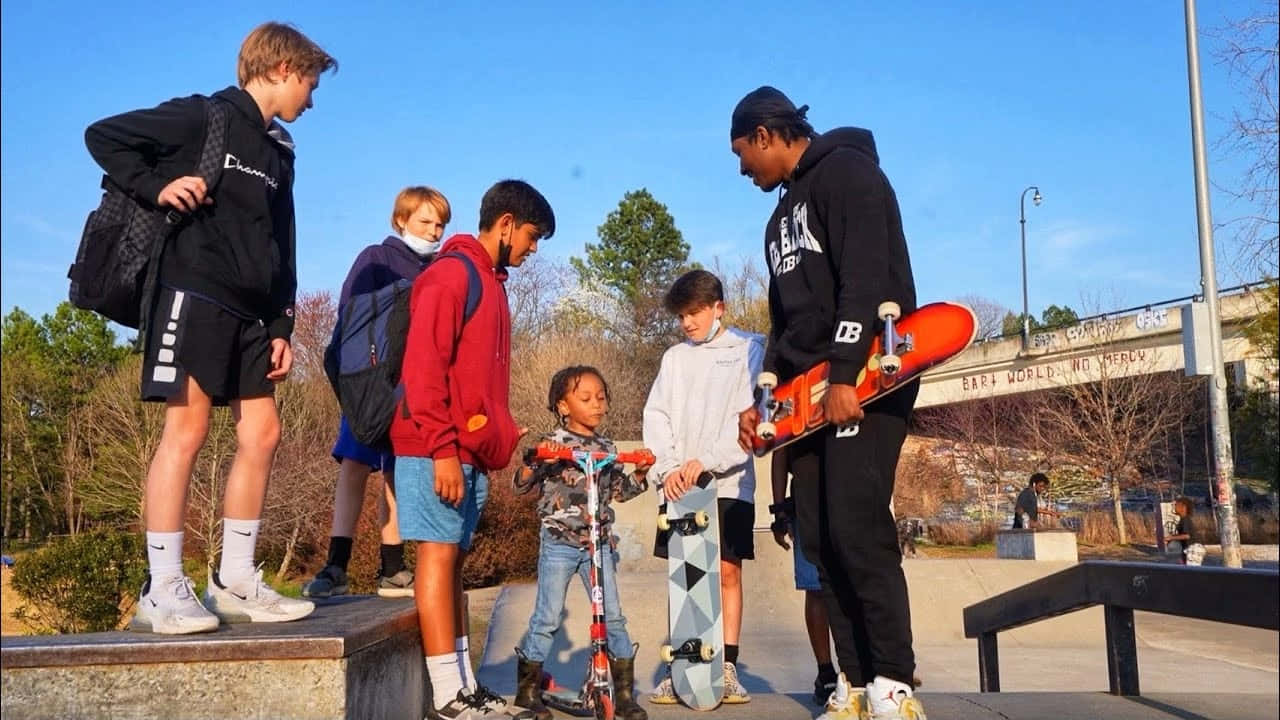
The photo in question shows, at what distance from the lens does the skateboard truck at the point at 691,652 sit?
4.55 m

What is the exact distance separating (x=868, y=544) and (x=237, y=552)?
220 centimetres

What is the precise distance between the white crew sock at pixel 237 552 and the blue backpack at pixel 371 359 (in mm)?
761

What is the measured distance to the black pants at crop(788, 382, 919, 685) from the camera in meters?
3.29

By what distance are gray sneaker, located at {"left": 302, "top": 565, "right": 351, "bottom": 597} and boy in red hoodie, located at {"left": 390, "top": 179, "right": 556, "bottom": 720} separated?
42.0 inches

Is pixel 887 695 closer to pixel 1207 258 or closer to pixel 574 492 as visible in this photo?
pixel 574 492

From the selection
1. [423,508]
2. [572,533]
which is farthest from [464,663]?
[572,533]

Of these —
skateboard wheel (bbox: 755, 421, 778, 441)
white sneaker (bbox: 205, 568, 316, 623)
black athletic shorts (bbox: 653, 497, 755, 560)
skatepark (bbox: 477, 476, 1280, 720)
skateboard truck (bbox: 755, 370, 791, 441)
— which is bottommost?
skatepark (bbox: 477, 476, 1280, 720)

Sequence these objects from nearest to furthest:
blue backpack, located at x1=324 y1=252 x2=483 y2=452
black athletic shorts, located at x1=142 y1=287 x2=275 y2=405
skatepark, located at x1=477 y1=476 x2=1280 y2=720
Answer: black athletic shorts, located at x1=142 y1=287 x2=275 y2=405 < skatepark, located at x1=477 y1=476 x2=1280 y2=720 < blue backpack, located at x1=324 y1=252 x2=483 y2=452

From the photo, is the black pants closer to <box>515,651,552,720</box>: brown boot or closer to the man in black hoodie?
the man in black hoodie

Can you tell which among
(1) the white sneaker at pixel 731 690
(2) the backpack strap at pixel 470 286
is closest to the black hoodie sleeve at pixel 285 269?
(2) the backpack strap at pixel 470 286

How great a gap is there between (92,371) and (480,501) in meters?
46.9

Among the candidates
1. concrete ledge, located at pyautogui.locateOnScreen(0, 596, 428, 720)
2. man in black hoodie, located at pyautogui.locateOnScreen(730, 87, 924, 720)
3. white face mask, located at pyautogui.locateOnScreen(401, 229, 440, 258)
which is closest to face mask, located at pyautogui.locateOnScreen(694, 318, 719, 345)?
man in black hoodie, located at pyautogui.locateOnScreen(730, 87, 924, 720)

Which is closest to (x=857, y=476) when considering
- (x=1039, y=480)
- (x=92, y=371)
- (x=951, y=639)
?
(x=951, y=639)

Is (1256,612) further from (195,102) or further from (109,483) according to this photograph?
(109,483)
